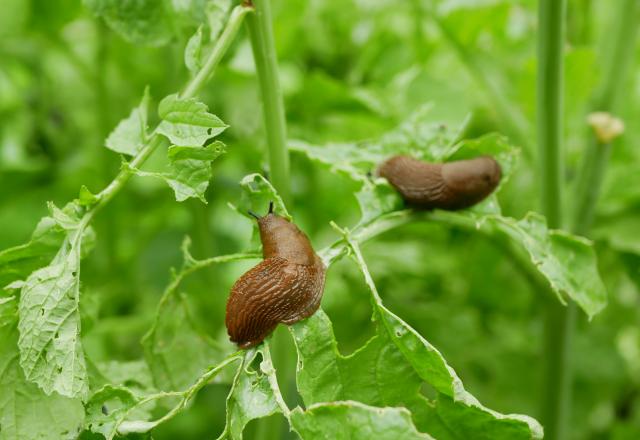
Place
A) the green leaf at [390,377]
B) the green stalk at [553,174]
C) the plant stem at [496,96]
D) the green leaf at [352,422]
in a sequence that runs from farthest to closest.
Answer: the plant stem at [496,96] → the green stalk at [553,174] → the green leaf at [390,377] → the green leaf at [352,422]

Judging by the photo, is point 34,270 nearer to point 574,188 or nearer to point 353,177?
point 353,177

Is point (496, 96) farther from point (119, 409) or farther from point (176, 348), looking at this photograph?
point (119, 409)

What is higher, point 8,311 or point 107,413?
point 8,311

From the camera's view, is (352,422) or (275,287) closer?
(352,422)

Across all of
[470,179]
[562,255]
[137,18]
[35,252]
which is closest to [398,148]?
[470,179]

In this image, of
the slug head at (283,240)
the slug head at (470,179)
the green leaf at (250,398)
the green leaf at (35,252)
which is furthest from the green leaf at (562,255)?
the green leaf at (35,252)

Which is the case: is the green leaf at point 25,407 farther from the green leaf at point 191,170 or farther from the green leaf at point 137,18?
the green leaf at point 137,18
